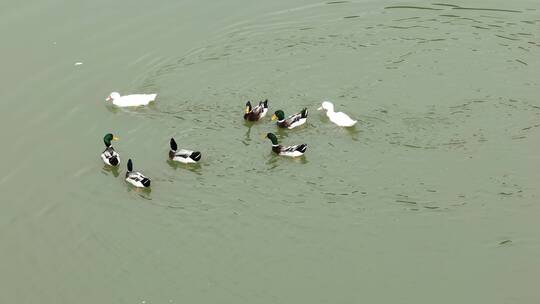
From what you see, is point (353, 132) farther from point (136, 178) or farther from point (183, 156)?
point (136, 178)

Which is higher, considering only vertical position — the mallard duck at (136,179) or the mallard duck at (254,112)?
the mallard duck at (254,112)

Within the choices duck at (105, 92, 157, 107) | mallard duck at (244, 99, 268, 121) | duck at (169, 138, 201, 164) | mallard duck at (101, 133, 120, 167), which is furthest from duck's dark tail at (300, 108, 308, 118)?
mallard duck at (101, 133, 120, 167)

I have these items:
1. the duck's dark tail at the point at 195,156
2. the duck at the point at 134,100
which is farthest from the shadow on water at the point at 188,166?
the duck at the point at 134,100

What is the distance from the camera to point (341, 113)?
1534 cm

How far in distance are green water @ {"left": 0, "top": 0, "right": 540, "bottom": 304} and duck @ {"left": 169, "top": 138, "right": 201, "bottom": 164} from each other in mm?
202

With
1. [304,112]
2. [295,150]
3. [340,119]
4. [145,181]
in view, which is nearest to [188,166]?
[145,181]

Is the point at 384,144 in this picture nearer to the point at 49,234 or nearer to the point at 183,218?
the point at 183,218

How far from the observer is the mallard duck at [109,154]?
14781 mm

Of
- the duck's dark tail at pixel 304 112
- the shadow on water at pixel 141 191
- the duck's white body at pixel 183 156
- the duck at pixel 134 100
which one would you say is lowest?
the shadow on water at pixel 141 191

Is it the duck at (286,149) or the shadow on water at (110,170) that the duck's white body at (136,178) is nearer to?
the shadow on water at (110,170)

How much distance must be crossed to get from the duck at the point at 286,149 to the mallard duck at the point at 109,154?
9.91 ft

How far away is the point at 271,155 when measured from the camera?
15094mm

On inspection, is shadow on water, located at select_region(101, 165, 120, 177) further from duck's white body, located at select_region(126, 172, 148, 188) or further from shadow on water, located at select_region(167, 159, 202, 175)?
shadow on water, located at select_region(167, 159, 202, 175)

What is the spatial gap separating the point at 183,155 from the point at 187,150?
252 mm
